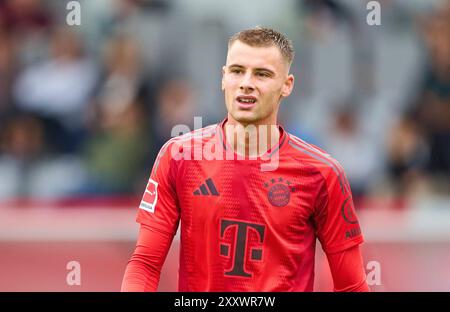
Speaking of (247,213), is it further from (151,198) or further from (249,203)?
(151,198)

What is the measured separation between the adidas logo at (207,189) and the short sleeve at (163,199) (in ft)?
0.40

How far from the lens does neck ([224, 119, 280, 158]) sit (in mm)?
4641

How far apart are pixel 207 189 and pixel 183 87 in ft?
16.9

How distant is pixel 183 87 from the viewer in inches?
380

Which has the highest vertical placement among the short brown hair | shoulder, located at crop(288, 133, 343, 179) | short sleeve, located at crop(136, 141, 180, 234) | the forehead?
the short brown hair

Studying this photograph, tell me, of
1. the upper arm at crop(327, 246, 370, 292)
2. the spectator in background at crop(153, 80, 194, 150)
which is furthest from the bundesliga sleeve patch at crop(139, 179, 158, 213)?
the spectator in background at crop(153, 80, 194, 150)

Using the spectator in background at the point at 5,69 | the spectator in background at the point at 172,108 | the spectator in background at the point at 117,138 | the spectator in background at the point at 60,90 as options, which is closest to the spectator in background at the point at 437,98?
the spectator in background at the point at 172,108

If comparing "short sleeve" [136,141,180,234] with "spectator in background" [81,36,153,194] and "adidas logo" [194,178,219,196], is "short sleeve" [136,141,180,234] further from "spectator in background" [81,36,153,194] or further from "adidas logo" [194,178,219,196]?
"spectator in background" [81,36,153,194]

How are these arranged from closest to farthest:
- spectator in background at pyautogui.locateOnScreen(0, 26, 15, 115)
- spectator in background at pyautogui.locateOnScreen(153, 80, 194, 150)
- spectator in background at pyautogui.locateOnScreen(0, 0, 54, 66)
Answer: spectator in background at pyautogui.locateOnScreen(153, 80, 194, 150), spectator in background at pyautogui.locateOnScreen(0, 26, 15, 115), spectator in background at pyautogui.locateOnScreen(0, 0, 54, 66)

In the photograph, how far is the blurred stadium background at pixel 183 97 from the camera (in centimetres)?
910

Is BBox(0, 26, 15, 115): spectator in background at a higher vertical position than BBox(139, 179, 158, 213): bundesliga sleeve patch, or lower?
higher

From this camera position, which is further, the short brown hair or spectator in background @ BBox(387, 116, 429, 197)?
spectator in background @ BBox(387, 116, 429, 197)

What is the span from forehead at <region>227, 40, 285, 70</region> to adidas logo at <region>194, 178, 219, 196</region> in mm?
596

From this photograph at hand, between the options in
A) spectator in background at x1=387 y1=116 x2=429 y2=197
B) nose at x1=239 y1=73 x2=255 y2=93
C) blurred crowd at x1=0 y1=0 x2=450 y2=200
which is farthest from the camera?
spectator in background at x1=387 y1=116 x2=429 y2=197
